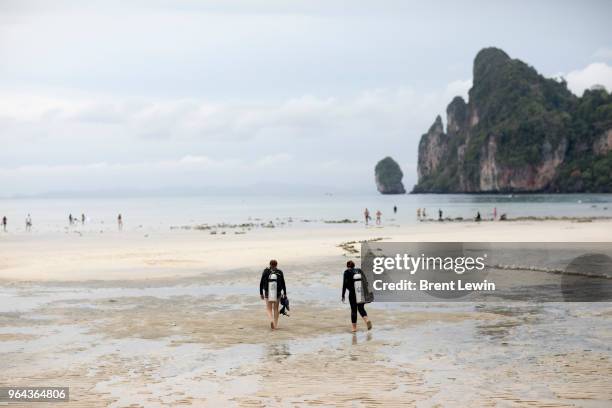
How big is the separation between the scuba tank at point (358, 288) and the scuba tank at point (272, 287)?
6.71 feet

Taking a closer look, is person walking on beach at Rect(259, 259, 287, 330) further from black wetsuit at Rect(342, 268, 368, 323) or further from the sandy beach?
black wetsuit at Rect(342, 268, 368, 323)

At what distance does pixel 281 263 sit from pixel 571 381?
2355 cm

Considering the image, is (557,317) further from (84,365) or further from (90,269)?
(90,269)

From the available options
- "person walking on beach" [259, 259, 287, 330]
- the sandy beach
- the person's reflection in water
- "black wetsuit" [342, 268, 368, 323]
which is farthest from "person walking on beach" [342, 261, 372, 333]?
"person walking on beach" [259, 259, 287, 330]

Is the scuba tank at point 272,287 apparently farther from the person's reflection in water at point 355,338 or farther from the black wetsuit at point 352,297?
Result: the person's reflection in water at point 355,338

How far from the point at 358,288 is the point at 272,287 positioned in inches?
87.6

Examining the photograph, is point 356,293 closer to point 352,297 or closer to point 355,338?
point 352,297

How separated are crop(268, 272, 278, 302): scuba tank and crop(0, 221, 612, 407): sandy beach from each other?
88cm

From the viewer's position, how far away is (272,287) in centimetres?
1750

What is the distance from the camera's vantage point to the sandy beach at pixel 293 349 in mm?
11617

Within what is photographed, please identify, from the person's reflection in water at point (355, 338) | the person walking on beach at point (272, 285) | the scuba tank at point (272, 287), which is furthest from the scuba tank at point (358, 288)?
the scuba tank at point (272, 287)

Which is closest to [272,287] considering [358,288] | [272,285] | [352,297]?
[272,285]

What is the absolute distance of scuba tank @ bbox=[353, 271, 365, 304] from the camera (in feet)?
56.3

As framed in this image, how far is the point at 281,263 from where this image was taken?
34.8 metres
